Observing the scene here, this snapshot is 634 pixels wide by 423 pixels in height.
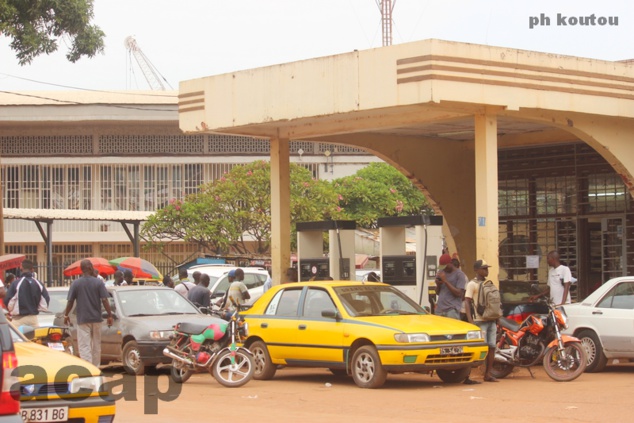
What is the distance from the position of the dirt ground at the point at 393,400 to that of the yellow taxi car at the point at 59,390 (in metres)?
2.29

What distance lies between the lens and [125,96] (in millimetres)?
48531

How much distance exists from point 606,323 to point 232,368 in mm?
5552

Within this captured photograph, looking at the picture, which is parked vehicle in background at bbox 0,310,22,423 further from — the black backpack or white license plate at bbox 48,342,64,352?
the black backpack

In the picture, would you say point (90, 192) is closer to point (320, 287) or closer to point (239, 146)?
point (239, 146)

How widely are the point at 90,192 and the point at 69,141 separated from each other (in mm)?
2376

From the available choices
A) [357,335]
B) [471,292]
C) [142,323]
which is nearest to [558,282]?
[471,292]

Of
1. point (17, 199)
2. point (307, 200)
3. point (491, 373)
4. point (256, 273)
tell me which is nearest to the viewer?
point (491, 373)

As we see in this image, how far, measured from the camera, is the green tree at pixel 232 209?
127 ft

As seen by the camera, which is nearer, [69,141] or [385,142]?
[385,142]

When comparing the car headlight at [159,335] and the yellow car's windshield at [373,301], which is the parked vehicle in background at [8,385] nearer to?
the yellow car's windshield at [373,301]

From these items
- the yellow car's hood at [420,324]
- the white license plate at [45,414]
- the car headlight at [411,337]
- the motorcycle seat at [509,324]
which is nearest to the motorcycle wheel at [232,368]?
the yellow car's hood at [420,324]

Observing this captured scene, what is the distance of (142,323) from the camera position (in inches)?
675

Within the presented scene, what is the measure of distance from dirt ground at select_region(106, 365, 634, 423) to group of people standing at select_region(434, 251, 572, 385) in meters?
0.70

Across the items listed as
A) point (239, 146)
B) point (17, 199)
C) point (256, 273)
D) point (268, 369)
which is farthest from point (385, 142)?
point (17, 199)
